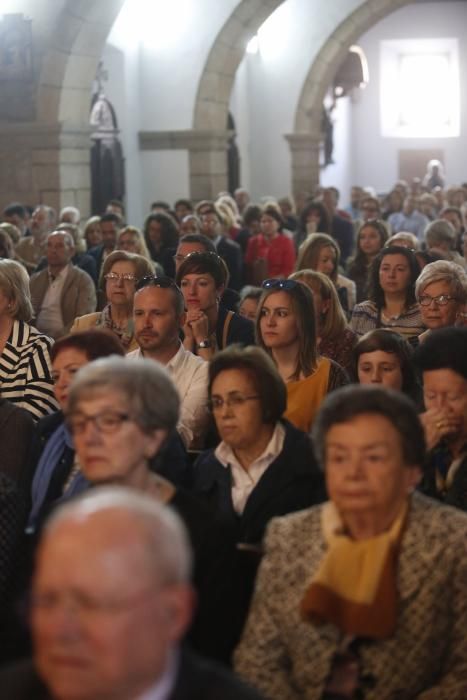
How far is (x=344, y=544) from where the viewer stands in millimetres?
3084

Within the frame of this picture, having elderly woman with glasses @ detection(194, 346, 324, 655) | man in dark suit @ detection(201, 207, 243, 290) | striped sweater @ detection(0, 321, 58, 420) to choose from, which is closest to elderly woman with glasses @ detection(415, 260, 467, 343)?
striped sweater @ detection(0, 321, 58, 420)

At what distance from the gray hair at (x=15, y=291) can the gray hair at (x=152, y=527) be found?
375 cm

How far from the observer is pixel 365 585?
3.01 meters

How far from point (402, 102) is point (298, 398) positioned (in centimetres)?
2611

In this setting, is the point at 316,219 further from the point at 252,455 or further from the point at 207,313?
the point at 252,455

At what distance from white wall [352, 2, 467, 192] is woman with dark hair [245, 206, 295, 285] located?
720 inches

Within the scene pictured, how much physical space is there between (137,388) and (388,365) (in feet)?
5.56

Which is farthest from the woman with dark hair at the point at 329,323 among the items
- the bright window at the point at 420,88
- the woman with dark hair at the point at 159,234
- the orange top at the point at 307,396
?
the bright window at the point at 420,88

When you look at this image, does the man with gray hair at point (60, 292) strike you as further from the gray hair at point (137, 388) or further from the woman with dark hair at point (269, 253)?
the gray hair at point (137, 388)

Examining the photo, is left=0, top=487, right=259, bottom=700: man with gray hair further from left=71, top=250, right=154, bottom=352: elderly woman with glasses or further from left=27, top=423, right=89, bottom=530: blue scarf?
left=71, top=250, right=154, bottom=352: elderly woman with glasses

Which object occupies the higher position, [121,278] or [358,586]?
[121,278]

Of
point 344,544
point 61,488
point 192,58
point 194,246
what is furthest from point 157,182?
point 344,544

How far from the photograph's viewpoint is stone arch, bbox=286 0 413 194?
21.3 meters

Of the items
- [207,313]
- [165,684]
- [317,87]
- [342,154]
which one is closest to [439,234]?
[207,313]
